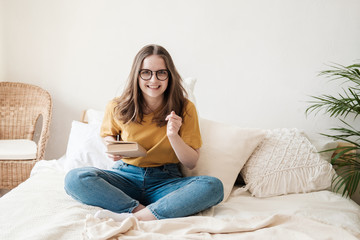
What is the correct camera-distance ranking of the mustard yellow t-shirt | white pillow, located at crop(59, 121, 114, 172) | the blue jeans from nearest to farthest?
1. the blue jeans
2. the mustard yellow t-shirt
3. white pillow, located at crop(59, 121, 114, 172)

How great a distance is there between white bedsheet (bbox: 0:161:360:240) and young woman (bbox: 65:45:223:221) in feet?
0.30

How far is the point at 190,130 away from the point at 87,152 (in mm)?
608

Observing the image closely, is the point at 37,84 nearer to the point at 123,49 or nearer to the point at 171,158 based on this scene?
the point at 123,49

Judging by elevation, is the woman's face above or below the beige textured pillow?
above

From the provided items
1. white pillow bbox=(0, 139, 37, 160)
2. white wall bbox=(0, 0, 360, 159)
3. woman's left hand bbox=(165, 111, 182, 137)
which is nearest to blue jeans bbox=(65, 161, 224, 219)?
woman's left hand bbox=(165, 111, 182, 137)

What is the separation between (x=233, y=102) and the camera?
2.38m

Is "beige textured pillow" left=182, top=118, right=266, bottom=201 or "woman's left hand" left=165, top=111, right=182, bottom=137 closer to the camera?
"woman's left hand" left=165, top=111, right=182, bottom=137

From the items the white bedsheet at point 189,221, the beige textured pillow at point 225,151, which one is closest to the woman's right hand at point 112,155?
the white bedsheet at point 189,221

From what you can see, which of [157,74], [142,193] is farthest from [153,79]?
[142,193]

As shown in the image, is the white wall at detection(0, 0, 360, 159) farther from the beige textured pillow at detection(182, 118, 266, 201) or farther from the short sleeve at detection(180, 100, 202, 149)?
the short sleeve at detection(180, 100, 202, 149)

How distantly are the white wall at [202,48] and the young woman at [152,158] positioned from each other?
686 mm

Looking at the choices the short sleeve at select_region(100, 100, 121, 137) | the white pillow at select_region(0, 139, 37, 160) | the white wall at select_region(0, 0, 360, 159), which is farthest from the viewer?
the white wall at select_region(0, 0, 360, 159)

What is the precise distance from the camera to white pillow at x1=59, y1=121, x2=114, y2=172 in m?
1.94

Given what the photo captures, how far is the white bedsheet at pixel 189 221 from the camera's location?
49.8 inches
